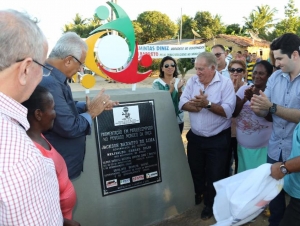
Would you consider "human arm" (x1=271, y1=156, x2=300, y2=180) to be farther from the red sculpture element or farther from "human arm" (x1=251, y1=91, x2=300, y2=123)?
the red sculpture element

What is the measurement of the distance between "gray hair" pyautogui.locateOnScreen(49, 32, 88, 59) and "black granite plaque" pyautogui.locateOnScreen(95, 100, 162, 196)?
0.90 meters

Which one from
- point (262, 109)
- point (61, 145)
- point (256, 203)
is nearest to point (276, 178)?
point (256, 203)

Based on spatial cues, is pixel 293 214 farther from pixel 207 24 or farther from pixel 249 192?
pixel 207 24

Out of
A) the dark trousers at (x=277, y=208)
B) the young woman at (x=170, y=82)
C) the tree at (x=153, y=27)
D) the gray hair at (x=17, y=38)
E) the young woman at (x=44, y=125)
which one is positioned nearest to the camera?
the gray hair at (x=17, y=38)

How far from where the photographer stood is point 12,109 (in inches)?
39.2

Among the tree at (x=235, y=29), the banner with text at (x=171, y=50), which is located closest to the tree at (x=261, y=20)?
the tree at (x=235, y=29)

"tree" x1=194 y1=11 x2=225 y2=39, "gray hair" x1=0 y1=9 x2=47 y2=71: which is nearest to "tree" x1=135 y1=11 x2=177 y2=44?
"tree" x1=194 y1=11 x2=225 y2=39

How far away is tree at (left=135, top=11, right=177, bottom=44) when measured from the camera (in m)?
35.8

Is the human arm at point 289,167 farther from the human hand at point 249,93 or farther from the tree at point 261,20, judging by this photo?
the tree at point 261,20

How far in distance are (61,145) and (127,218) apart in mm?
1331

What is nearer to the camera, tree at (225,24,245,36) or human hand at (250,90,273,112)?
human hand at (250,90,273,112)

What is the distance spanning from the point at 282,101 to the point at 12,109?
8.45ft

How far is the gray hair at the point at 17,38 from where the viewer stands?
3.26ft

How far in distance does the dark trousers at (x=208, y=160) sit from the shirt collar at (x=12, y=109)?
8.88ft
